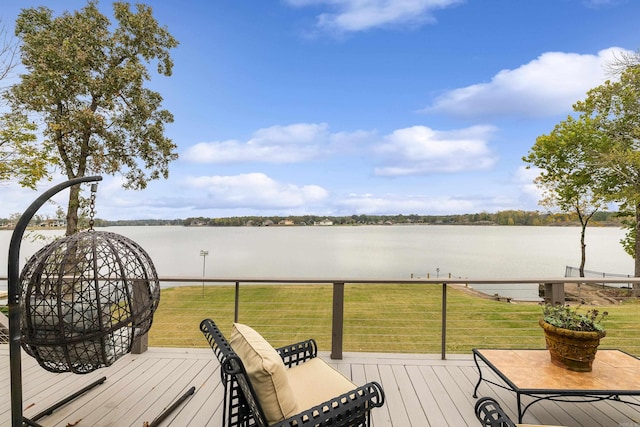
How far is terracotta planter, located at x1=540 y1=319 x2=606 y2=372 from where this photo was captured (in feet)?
6.95

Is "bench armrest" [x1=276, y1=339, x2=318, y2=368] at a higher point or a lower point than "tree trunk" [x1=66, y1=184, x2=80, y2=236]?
Result: lower

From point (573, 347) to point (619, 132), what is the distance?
14.2 meters

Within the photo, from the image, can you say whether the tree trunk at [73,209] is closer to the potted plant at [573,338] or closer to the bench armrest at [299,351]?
the bench armrest at [299,351]

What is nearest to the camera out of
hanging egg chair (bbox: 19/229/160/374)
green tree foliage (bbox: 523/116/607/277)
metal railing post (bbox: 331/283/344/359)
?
hanging egg chair (bbox: 19/229/160/374)

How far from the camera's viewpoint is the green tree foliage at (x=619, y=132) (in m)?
10.9

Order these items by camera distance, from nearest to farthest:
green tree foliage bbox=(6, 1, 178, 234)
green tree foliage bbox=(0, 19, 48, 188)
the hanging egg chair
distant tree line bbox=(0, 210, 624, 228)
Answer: the hanging egg chair
green tree foliage bbox=(0, 19, 48, 188)
green tree foliage bbox=(6, 1, 178, 234)
distant tree line bbox=(0, 210, 624, 228)

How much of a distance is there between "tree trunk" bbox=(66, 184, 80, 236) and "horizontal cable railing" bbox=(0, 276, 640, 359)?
4.09 m

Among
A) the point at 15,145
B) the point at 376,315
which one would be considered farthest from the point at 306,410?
the point at 376,315

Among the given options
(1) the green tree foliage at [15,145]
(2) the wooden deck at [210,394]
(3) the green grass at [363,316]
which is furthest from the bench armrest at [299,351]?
(1) the green tree foliage at [15,145]

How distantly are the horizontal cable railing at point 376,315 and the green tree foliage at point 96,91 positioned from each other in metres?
5.32

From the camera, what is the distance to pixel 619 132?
1205 cm

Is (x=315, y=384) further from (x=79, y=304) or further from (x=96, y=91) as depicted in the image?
(x=96, y=91)

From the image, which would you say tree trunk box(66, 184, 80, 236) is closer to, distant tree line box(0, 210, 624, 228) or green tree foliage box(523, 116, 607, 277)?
distant tree line box(0, 210, 624, 228)

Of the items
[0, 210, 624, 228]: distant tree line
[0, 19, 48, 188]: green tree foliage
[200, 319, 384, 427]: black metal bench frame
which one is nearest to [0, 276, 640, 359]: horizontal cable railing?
[200, 319, 384, 427]: black metal bench frame
